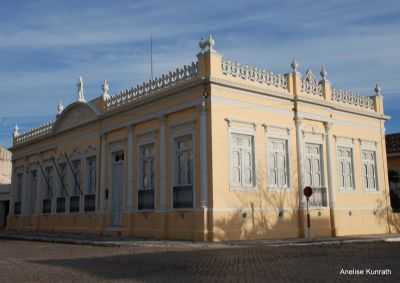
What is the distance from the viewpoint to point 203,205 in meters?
16.3

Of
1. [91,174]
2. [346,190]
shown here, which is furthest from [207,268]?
[91,174]

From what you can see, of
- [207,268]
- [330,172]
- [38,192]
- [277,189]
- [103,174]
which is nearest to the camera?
[207,268]

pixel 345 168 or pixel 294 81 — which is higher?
pixel 294 81

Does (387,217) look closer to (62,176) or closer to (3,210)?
(62,176)

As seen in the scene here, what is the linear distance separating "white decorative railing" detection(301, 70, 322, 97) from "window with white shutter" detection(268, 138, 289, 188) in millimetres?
2767

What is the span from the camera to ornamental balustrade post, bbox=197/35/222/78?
664 inches

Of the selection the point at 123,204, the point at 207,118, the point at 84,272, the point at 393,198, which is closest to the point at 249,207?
the point at 207,118

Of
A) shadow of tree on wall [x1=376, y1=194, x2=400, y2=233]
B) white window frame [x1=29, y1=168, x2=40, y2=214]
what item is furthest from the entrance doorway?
shadow of tree on wall [x1=376, y1=194, x2=400, y2=233]

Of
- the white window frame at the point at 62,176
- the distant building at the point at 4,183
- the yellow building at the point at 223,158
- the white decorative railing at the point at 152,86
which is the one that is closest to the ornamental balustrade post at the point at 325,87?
the yellow building at the point at 223,158

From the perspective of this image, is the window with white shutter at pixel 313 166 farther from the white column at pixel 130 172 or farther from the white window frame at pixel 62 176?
the white window frame at pixel 62 176

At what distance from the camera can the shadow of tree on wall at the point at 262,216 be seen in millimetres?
16547

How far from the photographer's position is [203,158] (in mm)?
16562

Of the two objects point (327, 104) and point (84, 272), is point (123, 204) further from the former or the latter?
point (84, 272)

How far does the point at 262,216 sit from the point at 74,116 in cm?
1223
